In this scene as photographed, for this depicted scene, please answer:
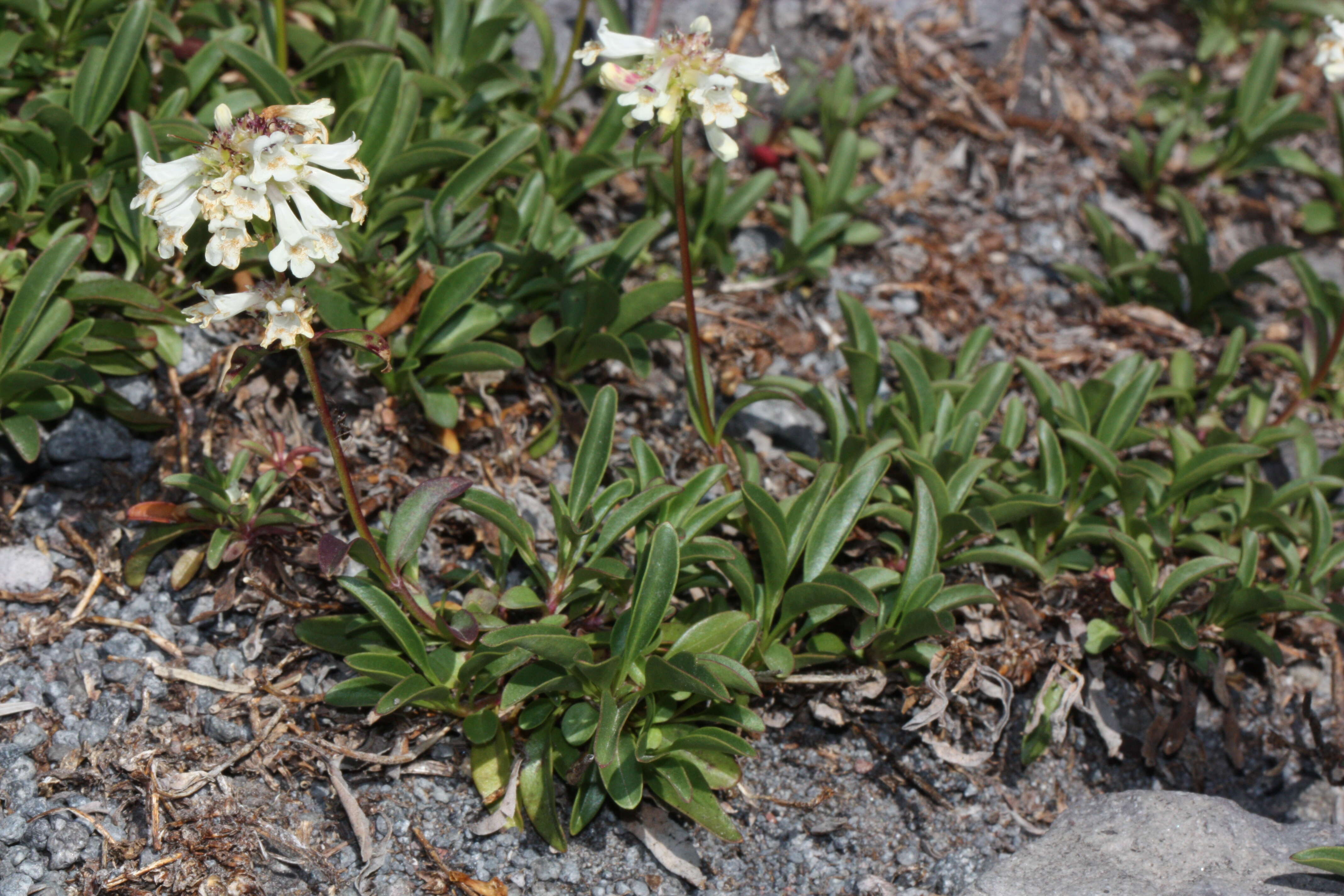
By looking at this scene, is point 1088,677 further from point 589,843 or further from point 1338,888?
point 589,843

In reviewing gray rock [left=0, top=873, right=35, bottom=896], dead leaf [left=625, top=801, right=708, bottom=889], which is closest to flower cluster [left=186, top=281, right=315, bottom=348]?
gray rock [left=0, top=873, right=35, bottom=896]

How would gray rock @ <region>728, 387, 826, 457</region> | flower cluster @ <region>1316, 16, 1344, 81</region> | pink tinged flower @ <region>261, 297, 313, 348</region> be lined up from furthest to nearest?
1. gray rock @ <region>728, 387, 826, 457</region>
2. flower cluster @ <region>1316, 16, 1344, 81</region>
3. pink tinged flower @ <region>261, 297, 313, 348</region>

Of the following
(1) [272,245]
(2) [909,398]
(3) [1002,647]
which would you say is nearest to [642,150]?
(2) [909,398]

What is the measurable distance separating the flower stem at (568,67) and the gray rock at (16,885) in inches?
137

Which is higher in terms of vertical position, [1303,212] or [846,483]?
[1303,212]

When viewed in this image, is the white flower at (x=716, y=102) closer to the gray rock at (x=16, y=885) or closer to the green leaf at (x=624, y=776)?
the green leaf at (x=624, y=776)

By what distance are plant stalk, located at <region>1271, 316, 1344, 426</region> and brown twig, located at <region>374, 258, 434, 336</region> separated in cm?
362

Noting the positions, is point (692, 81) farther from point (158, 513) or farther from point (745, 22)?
point (745, 22)

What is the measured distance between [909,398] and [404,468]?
1.93 metres

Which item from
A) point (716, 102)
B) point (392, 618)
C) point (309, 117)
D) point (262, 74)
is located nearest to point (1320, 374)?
point (716, 102)

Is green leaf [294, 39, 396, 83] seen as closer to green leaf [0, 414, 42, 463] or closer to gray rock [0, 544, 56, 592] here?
green leaf [0, 414, 42, 463]

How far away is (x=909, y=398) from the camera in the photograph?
3.99m

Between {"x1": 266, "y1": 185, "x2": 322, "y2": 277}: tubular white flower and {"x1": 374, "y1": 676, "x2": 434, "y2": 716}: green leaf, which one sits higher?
{"x1": 266, "y1": 185, "x2": 322, "y2": 277}: tubular white flower

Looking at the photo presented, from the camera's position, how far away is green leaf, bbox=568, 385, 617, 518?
3.48 meters
